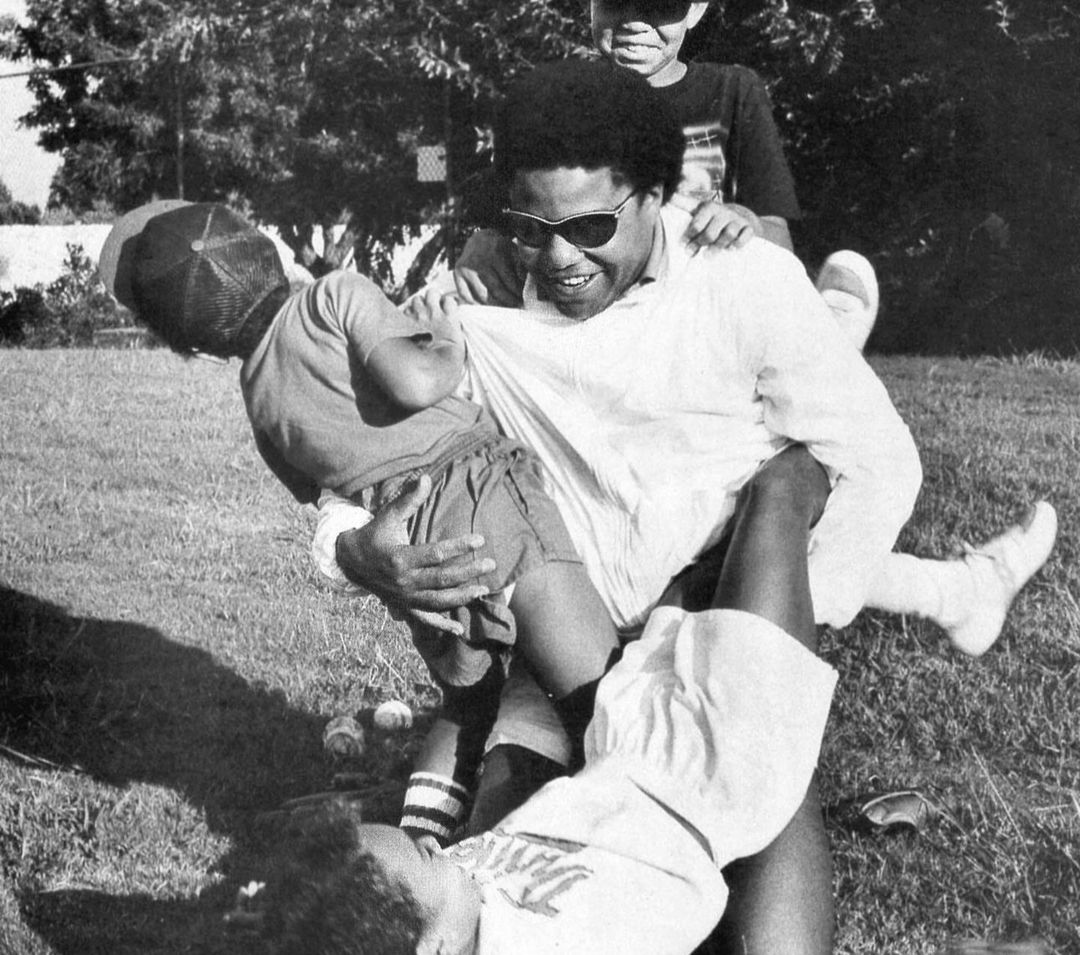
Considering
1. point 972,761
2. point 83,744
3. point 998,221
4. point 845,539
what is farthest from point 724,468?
point 998,221

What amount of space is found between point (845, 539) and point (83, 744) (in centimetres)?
215

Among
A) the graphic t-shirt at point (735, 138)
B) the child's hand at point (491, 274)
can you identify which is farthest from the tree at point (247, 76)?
the child's hand at point (491, 274)

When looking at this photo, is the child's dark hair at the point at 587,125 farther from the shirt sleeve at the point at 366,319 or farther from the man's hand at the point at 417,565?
the man's hand at the point at 417,565

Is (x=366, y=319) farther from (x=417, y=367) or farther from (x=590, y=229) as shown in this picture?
(x=590, y=229)

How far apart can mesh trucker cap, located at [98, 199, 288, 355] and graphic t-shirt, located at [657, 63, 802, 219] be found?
33.8 inches

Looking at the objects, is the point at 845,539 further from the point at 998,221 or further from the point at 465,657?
the point at 998,221

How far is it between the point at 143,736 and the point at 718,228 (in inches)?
85.9

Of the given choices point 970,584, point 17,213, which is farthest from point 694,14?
point 17,213

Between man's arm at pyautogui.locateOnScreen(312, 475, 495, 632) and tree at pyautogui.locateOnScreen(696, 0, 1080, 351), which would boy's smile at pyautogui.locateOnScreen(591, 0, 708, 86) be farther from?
tree at pyautogui.locateOnScreen(696, 0, 1080, 351)

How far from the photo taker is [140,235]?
7.40 feet

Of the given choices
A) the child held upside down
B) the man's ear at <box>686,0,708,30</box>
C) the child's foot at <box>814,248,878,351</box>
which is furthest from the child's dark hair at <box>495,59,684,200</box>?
the child's foot at <box>814,248,878,351</box>

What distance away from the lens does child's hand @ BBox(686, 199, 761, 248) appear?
6.85 ft

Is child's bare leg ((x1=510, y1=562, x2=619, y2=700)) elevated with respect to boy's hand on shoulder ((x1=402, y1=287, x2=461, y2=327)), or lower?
lower

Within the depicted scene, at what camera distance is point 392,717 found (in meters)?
3.59
